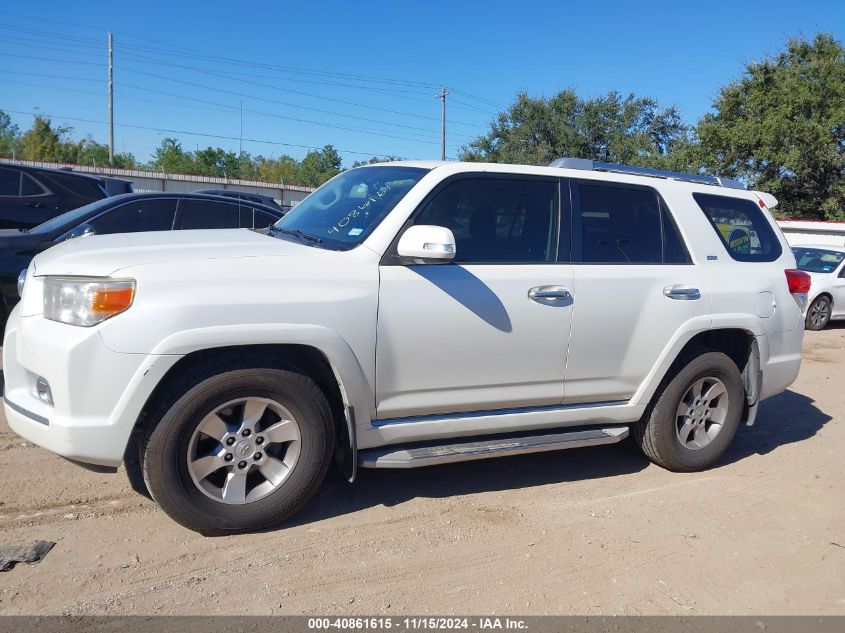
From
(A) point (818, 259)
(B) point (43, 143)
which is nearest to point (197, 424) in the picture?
(A) point (818, 259)

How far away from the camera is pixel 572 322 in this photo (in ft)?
A: 14.2

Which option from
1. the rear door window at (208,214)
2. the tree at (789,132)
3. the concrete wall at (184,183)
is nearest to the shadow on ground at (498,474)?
the rear door window at (208,214)

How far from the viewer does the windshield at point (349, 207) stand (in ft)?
13.3

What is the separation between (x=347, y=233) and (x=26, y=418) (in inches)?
72.7

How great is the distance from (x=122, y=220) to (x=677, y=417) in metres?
5.77

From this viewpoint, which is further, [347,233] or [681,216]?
[681,216]

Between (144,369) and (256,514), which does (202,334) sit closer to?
(144,369)

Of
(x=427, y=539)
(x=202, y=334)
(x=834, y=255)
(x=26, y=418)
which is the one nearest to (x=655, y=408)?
(x=427, y=539)

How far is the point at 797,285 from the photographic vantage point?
5371 mm

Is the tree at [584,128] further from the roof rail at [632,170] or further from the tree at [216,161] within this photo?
the roof rail at [632,170]

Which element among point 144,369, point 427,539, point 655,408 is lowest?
point 427,539

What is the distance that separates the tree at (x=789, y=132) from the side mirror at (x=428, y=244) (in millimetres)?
31555

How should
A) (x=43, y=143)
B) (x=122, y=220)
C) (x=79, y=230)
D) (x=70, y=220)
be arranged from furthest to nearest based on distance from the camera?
(x=43, y=143) < (x=122, y=220) < (x=70, y=220) < (x=79, y=230)

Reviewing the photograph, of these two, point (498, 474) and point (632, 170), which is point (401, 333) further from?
point (632, 170)
